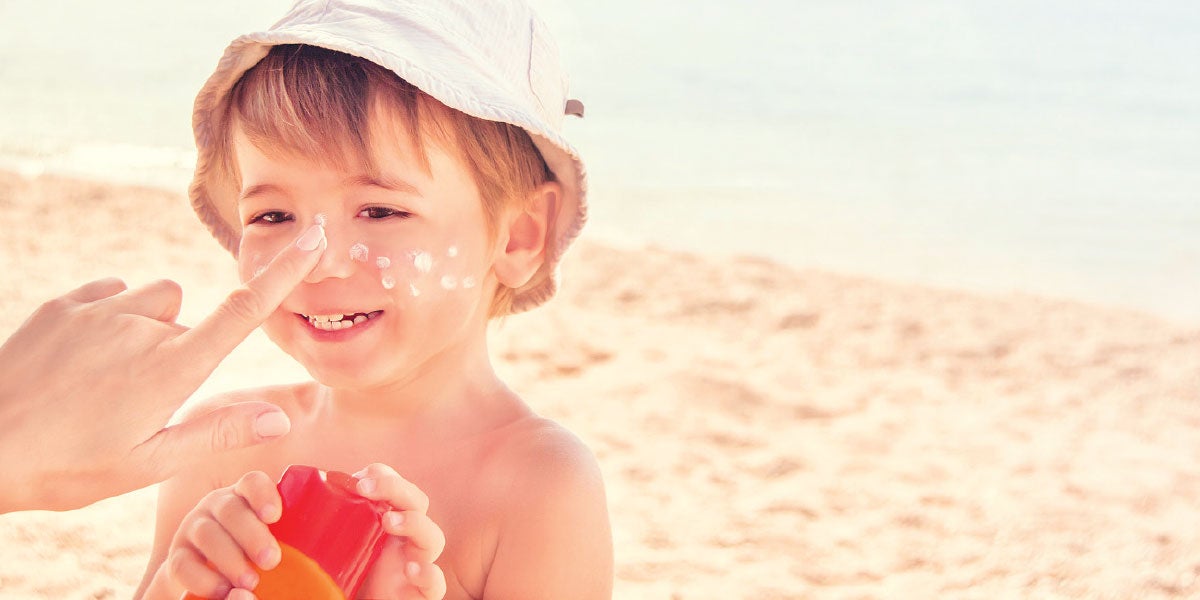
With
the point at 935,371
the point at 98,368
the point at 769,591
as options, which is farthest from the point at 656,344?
the point at 98,368

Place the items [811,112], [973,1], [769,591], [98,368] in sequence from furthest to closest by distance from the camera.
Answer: [973,1] → [811,112] → [769,591] → [98,368]

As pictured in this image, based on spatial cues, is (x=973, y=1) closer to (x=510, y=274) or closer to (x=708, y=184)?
(x=708, y=184)

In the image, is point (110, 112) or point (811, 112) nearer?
point (110, 112)

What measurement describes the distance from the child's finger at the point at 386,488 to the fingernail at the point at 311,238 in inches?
9.4

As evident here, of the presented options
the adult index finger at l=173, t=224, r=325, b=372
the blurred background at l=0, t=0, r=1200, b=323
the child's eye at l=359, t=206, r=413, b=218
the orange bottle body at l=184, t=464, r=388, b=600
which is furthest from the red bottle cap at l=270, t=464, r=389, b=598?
the blurred background at l=0, t=0, r=1200, b=323

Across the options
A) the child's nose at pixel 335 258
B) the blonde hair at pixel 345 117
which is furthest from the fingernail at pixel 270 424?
the blonde hair at pixel 345 117

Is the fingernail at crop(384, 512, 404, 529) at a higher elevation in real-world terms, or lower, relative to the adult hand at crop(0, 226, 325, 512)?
lower

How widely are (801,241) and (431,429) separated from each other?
404cm

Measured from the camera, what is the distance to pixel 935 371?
11.6ft

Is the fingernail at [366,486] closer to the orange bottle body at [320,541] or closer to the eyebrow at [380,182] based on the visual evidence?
the orange bottle body at [320,541]

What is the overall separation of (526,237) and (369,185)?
0.29m

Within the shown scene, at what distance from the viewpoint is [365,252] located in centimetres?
145

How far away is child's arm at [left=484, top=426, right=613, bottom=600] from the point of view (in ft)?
5.05

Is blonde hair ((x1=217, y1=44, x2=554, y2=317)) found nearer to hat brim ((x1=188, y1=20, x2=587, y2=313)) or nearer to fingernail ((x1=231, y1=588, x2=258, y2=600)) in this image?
hat brim ((x1=188, y1=20, x2=587, y2=313))
